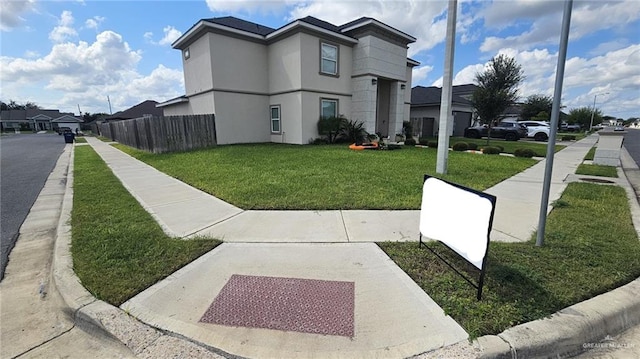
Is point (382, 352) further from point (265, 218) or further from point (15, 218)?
point (15, 218)

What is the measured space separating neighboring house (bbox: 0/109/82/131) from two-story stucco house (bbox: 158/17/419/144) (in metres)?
84.8

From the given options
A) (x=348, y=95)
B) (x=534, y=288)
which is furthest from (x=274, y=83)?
(x=534, y=288)

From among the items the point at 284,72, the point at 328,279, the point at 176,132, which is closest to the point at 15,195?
the point at 176,132

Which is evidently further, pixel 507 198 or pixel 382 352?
pixel 507 198

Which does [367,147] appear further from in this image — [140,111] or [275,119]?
[140,111]

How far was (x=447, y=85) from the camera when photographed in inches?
313

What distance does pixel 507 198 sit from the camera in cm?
610

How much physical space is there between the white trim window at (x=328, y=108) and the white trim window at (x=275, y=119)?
2.58 m

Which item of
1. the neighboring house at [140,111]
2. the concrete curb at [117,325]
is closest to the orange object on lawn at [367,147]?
the concrete curb at [117,325]

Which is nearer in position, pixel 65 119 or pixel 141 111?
pixel 141 111

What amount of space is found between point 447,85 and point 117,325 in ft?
27.4

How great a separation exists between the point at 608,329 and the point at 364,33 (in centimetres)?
1734

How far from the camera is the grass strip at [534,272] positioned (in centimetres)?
252

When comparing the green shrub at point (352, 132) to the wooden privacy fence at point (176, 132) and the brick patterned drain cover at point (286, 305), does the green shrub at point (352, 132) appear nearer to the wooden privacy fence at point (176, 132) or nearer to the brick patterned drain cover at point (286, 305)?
the wooden privacy fence at point (176, 132)
